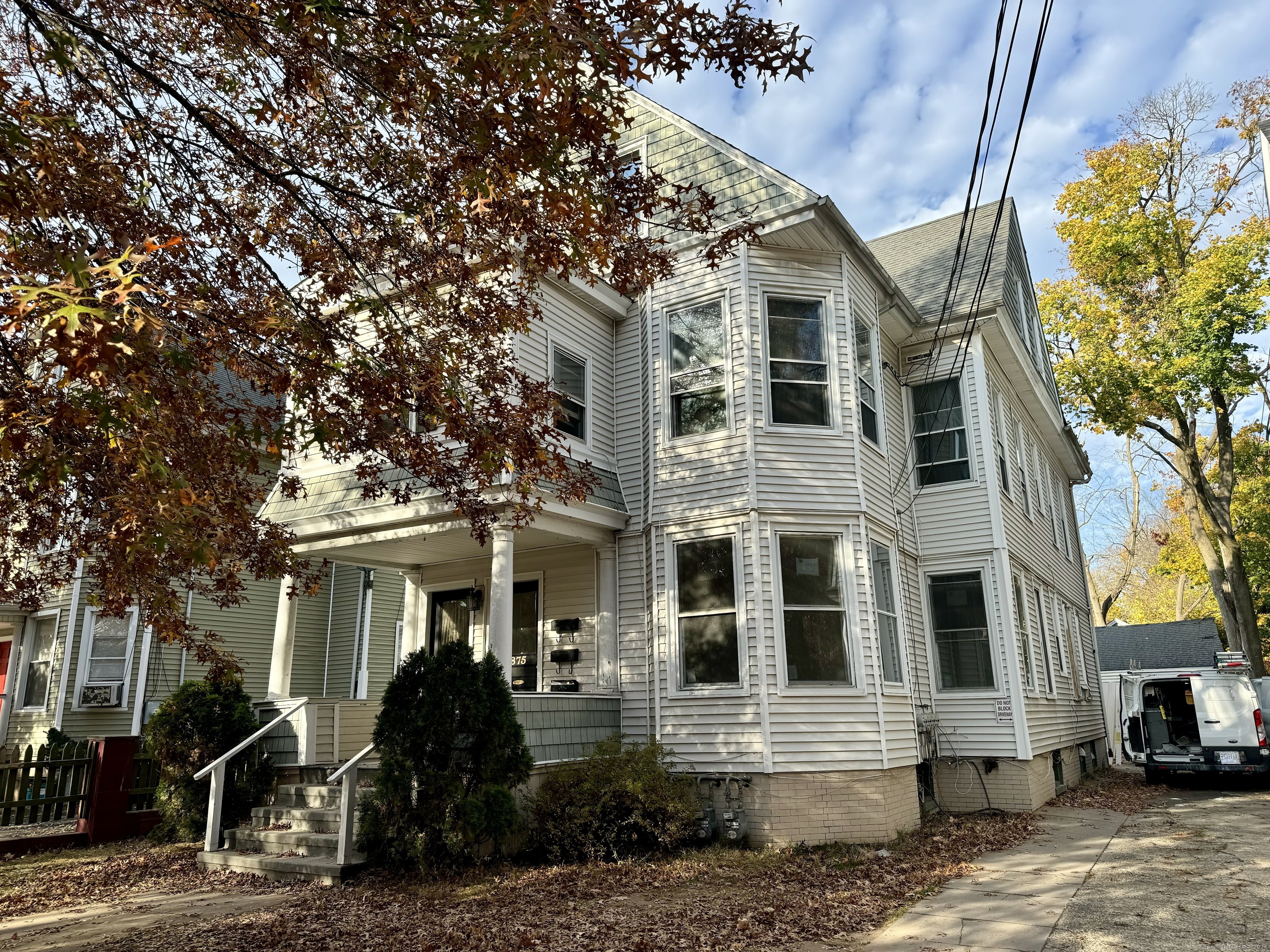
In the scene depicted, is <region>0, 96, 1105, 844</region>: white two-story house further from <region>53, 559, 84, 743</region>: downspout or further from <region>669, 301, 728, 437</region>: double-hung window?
<region>53, 559, 84, 743</region>: downspout

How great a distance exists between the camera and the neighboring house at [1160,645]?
29484 mm

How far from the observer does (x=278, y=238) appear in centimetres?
718

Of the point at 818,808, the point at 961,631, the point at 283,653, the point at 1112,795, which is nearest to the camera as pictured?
the point at 818,808

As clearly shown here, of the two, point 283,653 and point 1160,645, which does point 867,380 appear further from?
point 1160,645

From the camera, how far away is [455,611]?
12711 mm

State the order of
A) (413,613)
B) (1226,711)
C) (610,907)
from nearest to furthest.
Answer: (610,907), (413,613), (1226,711)

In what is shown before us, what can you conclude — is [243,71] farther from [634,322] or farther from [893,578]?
[893,578]

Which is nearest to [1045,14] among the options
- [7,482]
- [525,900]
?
[525,900]

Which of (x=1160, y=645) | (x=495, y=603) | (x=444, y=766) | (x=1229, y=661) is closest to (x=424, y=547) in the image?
(x=495, y=603)

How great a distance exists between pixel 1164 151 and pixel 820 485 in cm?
1843

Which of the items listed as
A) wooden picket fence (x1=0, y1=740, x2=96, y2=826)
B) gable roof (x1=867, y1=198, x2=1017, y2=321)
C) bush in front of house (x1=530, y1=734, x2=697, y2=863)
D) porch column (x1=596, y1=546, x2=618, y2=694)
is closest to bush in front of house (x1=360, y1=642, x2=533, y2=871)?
bush in front of house (x1=530, y1=734, x2=697, y2=863)

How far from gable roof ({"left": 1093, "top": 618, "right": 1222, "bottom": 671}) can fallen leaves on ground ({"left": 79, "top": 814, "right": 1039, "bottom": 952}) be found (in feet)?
81.9

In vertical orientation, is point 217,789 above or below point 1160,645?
below

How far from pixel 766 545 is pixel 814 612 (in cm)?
96
